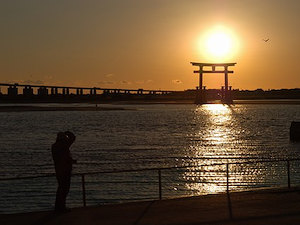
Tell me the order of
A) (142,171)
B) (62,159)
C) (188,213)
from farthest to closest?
1. (142,171)
2. (62,159)
3. (188,213)

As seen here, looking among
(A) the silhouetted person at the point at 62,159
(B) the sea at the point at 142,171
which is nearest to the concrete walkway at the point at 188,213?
(A) the silhouetted person at the point at 62,159

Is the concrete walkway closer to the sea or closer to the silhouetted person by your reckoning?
the silhouetted person

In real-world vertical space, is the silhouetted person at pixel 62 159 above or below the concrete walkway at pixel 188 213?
above

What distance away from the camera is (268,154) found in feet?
130

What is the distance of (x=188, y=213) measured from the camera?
10.2m

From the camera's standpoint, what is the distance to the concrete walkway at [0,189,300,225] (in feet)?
31.4

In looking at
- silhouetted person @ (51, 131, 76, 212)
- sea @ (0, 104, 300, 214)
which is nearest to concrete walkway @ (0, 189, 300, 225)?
silhouetted person @ (51, 131, 76, 212)

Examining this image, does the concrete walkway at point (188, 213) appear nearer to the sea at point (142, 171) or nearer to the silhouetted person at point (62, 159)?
the silhouetted person at point (62, 159)

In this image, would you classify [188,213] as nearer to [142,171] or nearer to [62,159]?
[62,159]

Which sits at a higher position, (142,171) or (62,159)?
(62,159)

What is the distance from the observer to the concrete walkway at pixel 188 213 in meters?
9.56

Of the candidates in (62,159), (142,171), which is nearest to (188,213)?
(62,159)

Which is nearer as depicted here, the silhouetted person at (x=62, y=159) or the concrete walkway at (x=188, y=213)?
the concrete walkway at (x=188, y=213)

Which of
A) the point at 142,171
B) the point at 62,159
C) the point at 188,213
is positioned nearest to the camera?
the point at 188,213
